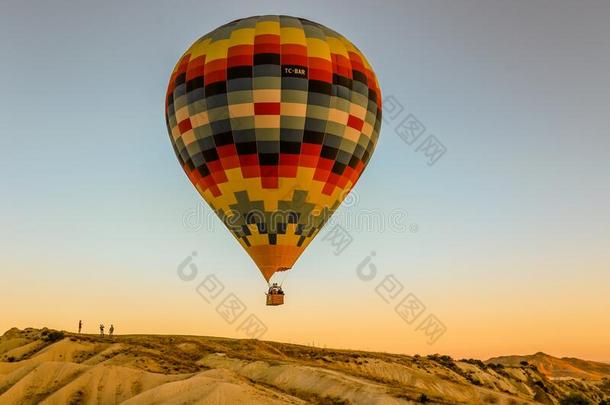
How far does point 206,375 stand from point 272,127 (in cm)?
2440

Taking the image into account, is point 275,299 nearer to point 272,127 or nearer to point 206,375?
point 272,127

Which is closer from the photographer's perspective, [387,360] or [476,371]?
[387,360]

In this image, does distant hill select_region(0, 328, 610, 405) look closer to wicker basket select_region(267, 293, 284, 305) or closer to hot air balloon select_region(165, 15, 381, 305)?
wicker basket select_region(267, 293, 284, 305)

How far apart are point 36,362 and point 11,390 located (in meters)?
9.86

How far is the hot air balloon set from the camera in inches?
1657

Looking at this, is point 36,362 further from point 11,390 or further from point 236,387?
point 236,387

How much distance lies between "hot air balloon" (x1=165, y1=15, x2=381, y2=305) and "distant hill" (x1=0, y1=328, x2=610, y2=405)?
46.5 ft

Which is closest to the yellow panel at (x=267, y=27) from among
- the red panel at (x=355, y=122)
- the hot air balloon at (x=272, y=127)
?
the hot air balloon at (x=272, y=127)

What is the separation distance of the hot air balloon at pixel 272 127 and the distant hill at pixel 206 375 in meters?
14.2

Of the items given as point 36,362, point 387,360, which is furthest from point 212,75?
point 387,360

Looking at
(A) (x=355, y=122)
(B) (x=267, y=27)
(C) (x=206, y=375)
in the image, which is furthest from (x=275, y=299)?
(B) (x=267, y=27)

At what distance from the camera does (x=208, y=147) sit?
43.6 metres

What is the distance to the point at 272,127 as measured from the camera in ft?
138

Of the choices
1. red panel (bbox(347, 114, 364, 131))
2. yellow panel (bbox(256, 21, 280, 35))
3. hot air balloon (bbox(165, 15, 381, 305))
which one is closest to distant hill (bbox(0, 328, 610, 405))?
hot air balloon (bbox(165, 15, 381, 305))
